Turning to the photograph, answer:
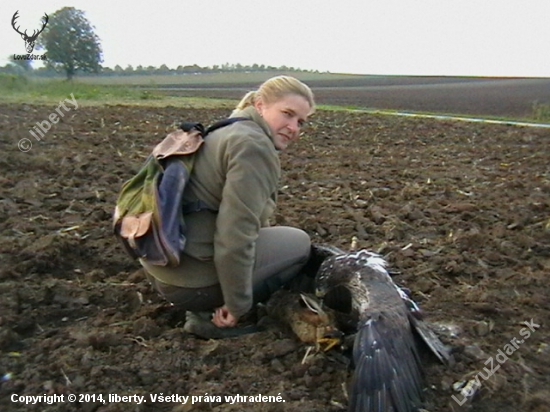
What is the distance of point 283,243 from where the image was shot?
11.5 feet

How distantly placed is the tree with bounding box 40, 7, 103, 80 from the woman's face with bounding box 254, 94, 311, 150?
44.0 m

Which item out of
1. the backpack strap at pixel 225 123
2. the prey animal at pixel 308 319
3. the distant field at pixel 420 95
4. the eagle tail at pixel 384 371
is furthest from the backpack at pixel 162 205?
the distant field at pixel 420 95

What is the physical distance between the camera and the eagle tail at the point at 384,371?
262 cm

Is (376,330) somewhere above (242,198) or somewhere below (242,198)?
below

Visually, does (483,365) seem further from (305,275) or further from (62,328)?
(62,328)

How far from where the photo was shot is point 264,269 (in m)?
3.46

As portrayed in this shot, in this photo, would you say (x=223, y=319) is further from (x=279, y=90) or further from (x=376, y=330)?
(x=279, y=90)

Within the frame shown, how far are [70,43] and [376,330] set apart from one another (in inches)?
1816

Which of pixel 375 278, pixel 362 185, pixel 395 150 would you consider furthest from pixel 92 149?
pixel 375 278

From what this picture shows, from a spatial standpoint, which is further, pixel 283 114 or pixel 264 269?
pixel 264 269

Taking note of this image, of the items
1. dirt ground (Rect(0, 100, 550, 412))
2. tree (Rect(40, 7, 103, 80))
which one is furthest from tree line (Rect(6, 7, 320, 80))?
dirt ground (Rect(0, 100, 550, 412))

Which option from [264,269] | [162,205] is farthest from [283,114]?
[264,269]

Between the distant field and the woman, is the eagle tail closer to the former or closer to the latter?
the woman

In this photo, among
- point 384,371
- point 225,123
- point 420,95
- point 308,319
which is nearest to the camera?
point 384,371
